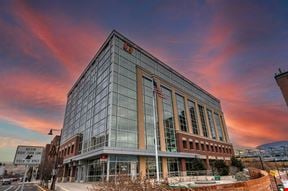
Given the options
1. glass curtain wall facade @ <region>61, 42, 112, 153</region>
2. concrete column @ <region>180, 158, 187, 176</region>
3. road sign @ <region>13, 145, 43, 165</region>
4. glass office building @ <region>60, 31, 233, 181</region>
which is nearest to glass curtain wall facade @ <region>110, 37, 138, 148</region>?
glass office building @ <region>60, 31, 233, 181</region>

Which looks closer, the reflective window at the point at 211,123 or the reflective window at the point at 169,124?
the reflective window at the point at 169,124

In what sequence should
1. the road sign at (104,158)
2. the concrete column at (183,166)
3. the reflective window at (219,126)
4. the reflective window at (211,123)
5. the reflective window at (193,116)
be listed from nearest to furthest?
the road sign at (104,158), the concrete column at (183,166), the reflective window at (193,116), the reflective window at (211,123), the reflective window at (219,126)

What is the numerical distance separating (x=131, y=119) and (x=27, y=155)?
18754 mm

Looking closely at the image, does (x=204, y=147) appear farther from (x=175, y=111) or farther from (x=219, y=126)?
(x=219, y=126)

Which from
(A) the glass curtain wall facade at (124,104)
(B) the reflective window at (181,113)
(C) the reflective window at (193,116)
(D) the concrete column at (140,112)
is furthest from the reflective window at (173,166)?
(C) the reflective window at (193,116)

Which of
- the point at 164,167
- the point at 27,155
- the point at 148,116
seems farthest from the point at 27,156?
the point at 164,167

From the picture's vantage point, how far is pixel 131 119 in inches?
1181

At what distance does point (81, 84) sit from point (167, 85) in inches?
939

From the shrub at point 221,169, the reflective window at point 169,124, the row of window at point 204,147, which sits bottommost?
the shrub at point 221,169

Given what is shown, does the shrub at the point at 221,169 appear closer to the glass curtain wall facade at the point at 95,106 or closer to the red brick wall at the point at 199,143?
the red brick wall at the point at 199,143

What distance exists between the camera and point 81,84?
1896 inches

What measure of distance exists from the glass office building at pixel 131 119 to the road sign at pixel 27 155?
439 inches

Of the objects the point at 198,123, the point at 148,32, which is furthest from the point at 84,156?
the point at 198,123

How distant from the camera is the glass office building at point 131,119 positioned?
26672mm
